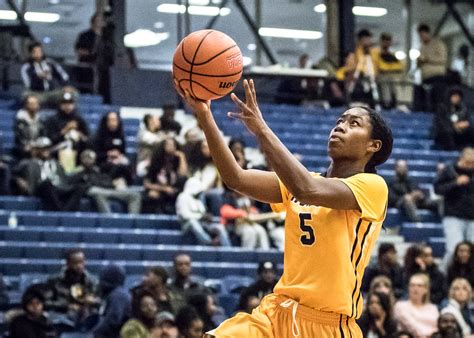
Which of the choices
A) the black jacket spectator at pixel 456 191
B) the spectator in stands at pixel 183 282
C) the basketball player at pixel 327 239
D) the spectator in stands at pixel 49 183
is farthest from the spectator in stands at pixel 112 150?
the basketball player at pixel 327 239

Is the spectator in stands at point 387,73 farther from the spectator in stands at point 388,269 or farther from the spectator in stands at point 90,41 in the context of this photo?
the spectator in stands at point 388,269

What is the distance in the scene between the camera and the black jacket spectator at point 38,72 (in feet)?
55.8

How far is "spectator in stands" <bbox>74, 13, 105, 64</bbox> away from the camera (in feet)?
62.3

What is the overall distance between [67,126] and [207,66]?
927 centimetres

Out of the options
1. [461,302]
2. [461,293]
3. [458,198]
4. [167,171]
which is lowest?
[461,302]

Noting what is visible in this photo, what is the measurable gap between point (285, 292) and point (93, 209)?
8.99 meters

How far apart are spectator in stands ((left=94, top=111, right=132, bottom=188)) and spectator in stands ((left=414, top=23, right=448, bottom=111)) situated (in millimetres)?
7585

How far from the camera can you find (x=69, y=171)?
588 inches

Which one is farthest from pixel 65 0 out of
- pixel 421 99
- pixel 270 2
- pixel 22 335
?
pixel 22 335

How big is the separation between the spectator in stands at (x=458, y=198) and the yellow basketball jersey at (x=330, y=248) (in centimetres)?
949

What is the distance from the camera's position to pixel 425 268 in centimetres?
1398

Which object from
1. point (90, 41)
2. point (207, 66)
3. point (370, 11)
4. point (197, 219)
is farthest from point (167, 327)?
point (370, 11)

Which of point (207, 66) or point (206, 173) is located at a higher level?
point (207, 66)

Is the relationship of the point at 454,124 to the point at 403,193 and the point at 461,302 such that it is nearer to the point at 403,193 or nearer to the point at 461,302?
the point at 403,193
